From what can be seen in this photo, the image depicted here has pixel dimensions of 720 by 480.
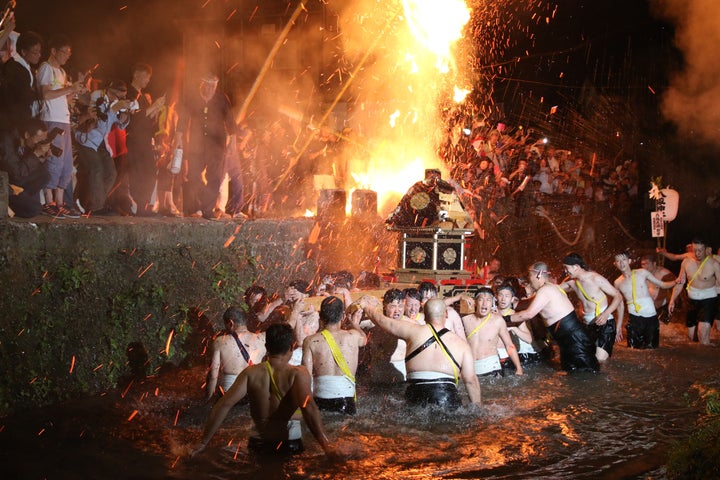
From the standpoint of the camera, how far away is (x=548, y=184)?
1557cm

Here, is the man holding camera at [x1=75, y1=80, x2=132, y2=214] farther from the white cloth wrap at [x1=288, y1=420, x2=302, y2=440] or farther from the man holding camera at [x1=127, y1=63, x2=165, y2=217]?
the white cloth wrap at [x1=288, y1=420, x2=302, y2=440]

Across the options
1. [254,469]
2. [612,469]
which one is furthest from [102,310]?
[612,469]

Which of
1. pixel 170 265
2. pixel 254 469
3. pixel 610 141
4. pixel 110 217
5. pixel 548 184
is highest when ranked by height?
pixel 610 141

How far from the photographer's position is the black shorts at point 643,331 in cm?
1082

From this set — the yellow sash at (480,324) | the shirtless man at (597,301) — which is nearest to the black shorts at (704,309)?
the shirtless man at (597,301)

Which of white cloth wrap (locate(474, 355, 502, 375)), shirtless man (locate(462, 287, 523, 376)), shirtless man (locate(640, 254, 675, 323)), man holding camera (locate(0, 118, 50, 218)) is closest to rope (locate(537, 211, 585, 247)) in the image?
shirtless man (locate(640, 254, 675, 323))

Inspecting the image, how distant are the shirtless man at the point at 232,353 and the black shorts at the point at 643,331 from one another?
649 centimetres

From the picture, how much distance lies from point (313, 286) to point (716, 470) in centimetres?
815

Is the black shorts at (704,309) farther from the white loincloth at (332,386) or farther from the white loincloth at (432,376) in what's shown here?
the white loincloth at (332,386)

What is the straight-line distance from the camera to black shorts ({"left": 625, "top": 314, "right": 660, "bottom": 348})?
426 inches

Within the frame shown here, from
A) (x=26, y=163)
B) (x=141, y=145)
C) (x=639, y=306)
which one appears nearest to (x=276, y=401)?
(x=26, y=163)

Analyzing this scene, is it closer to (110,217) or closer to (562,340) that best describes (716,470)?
(562,340)

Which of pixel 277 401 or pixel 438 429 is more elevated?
pixel 277 401

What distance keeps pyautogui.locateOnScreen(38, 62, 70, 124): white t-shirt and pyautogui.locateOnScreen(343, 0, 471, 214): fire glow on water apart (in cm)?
728
